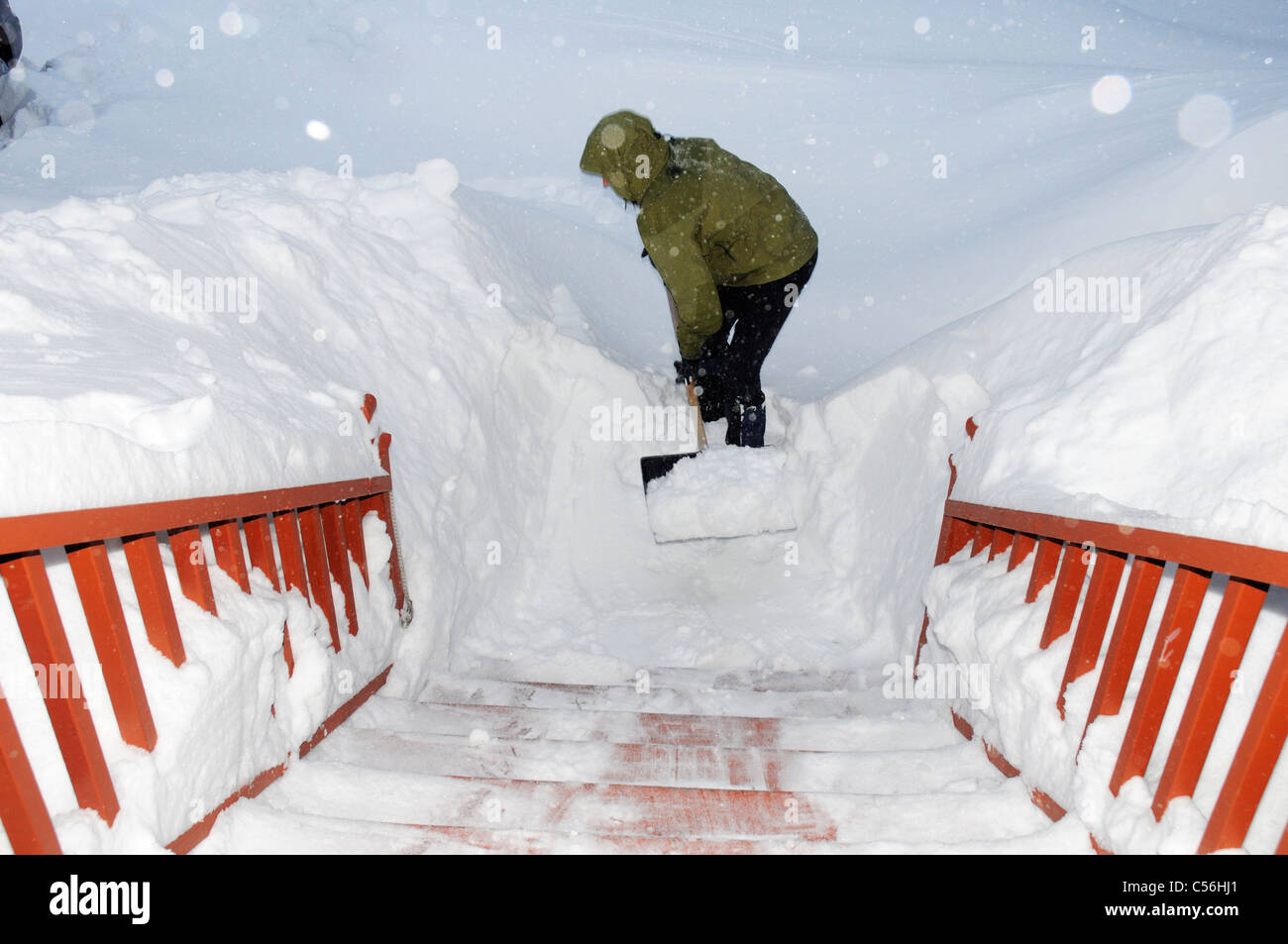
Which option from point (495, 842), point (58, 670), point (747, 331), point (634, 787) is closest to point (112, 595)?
point (58, 670)

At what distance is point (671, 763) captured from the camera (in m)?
2.40

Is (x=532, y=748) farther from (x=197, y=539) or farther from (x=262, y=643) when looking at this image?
(x=197, y=539)

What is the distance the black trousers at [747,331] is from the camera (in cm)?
449

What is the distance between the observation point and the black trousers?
449cm

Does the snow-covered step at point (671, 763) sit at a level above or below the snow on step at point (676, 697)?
above

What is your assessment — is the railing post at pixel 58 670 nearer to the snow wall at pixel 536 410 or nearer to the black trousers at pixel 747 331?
the snow wall at pixel 536 410

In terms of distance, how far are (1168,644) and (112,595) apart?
212 centimetres

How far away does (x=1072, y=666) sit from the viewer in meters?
1.92

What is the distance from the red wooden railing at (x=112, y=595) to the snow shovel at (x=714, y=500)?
2342mm

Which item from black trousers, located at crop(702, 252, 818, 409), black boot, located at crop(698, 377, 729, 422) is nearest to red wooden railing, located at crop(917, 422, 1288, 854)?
black trousers, located at crop(702, 252, 818, 409)

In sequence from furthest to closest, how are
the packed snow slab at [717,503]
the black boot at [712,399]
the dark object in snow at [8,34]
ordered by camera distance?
the dark object in snow at [8,34] → the black boot at [712,399] → the packed snow slab at [717,503]

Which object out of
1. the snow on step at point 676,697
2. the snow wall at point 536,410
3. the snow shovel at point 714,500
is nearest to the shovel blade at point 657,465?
the snow shovel at point 714,500

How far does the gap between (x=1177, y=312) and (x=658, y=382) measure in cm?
336

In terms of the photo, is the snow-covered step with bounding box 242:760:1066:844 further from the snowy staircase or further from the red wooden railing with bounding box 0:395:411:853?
the red wooden railing with bounding box 0:395:411:853
